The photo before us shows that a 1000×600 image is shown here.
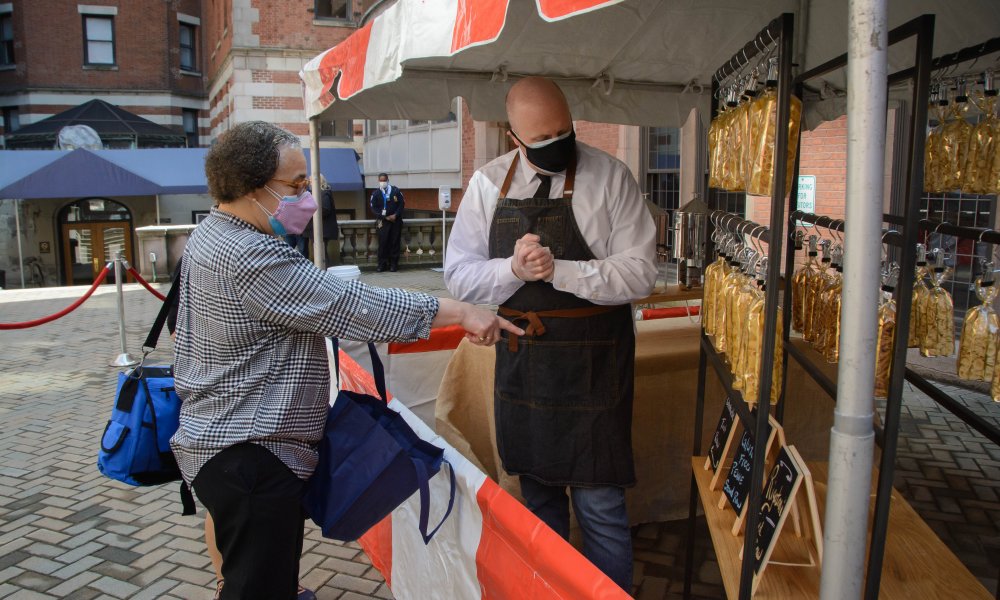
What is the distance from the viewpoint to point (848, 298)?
52.4 inches

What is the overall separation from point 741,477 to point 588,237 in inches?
37.4

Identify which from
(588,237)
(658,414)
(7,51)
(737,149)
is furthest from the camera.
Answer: (7,51)

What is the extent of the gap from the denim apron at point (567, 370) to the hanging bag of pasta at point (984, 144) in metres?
1.13

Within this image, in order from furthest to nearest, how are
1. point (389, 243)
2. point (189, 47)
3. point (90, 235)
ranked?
point (189, 47)
point (90, 235)
point (389, 243)

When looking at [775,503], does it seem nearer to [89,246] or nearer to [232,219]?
[232,219]

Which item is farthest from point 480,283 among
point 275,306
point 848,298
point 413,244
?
point 413,244

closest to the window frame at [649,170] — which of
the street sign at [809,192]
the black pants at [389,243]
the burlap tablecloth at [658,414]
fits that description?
the street sign at [809,192]

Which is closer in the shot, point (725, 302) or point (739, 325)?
point (739, 325)

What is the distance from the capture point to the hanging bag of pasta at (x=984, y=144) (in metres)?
1.91

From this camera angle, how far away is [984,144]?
6.34 feet

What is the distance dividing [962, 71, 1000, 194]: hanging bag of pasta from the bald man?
0.97 m

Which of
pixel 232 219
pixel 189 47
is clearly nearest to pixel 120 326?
pixel 232 219

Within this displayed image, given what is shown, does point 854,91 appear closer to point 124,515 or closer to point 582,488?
point 582,488

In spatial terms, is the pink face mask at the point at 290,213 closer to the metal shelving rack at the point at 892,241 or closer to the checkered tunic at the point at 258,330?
the checkered tunic at the point at 258,330
